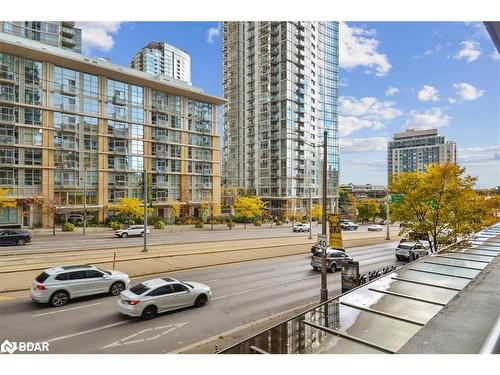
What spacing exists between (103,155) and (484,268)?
151 feet

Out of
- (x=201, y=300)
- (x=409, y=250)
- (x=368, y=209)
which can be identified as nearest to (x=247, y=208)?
(x=368, y=209)

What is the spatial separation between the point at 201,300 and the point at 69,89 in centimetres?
4116

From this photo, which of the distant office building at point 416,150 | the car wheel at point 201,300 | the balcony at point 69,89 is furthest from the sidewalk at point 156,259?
the distant office building at point 416,150

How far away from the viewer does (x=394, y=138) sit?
84.8 meters

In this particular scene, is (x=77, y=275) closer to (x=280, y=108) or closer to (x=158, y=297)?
(x=158, y=297)

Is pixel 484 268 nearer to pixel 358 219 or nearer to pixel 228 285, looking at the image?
pixel 228 285

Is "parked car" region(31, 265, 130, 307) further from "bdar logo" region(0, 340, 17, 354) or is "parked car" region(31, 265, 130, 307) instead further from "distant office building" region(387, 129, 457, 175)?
"distant office building" region(387, 129, 457, 175)

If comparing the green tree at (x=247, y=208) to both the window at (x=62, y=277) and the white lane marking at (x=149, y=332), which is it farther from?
the white lane marking at (x=149, y=332)

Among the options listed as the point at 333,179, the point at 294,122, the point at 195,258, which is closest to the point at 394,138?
the point at 333,179

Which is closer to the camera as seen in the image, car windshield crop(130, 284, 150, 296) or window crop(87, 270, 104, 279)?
car windshield crop(130, 284, 150, 296)

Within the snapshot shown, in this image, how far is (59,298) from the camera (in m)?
13.5

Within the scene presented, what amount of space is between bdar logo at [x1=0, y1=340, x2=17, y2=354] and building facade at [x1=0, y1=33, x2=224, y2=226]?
33.5m

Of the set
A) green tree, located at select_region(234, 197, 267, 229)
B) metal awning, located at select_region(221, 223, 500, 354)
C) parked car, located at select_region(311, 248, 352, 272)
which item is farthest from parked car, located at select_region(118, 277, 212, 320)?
green tree, located at select_region(234, 197, 267, 229)

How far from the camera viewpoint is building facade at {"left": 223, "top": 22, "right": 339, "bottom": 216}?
73.2m
